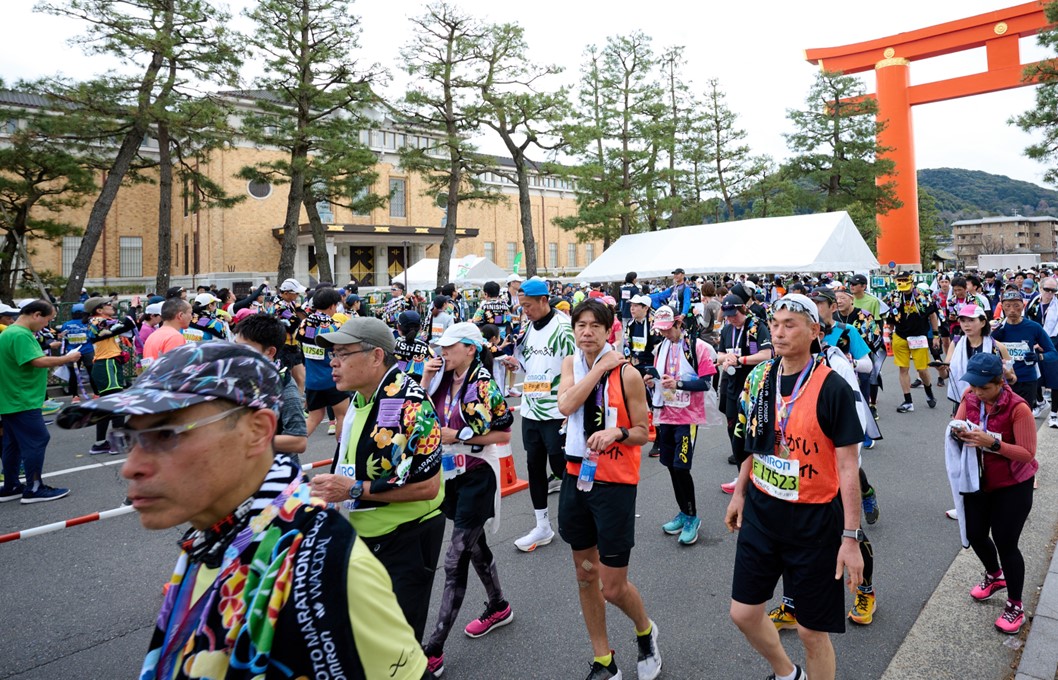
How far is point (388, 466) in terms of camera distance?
103 inches

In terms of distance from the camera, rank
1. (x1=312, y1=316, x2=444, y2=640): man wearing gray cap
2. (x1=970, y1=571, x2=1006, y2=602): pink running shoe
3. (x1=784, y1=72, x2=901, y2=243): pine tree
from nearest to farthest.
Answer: (x1=312, y1=316, x2=444, y2=640): man wearing gray cap → (x1=970, y1=571, x2=1006, y2=602): pink running shoe → (x1=784, y1=72, x2=901, y2=243): pine tree

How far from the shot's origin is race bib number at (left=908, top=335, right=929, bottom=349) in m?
9.84

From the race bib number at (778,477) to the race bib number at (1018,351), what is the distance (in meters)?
5.84

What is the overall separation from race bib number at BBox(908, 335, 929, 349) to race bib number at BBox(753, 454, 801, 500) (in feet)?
27.9

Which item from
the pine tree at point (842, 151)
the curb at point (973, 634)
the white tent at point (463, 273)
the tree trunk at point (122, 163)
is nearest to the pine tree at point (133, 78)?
the tree trunk at point (122, 163)

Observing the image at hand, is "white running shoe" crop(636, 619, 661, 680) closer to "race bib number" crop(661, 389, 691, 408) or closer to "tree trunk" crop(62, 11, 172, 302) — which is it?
"race bib number" crop(661, 389, 691, 408)

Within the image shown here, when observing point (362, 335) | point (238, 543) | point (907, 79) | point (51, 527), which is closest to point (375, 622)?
point (238, 543)

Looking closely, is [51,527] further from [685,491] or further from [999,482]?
[999,482]

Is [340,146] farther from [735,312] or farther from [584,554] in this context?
[584,554]

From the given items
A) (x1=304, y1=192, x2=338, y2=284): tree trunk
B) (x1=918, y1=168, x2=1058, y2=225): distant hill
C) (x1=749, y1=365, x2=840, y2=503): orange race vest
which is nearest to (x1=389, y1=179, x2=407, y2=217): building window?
(x1=304, y1=192, x2=338, y2=284): tree trunk

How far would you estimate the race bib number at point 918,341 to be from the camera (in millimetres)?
9844

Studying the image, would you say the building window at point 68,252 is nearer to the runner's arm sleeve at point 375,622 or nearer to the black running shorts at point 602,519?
the black running shorts at point 602,519

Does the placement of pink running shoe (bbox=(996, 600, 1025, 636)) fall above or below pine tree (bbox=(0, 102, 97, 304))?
below

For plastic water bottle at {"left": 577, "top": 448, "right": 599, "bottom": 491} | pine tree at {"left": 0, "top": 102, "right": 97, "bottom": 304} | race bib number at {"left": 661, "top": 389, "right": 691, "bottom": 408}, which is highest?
pine tree at {"left": 0, "top": 102, "right": 97, "bottom": 304}
